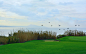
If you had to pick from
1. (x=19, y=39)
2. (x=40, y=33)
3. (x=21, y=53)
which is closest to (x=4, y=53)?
(x=21, y=53)

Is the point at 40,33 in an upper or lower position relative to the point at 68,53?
upper

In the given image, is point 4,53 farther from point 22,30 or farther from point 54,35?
point 54,35

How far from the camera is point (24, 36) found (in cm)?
Answer: 1256

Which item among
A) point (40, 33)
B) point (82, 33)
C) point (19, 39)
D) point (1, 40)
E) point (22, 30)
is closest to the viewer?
point (1, 40)

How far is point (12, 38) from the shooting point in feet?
37.2

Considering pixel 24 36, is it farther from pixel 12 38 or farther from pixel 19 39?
pixel 12 38

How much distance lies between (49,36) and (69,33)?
447 cm

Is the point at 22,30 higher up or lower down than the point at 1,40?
higher up

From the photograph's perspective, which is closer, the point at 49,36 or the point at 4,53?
the point at 4,53

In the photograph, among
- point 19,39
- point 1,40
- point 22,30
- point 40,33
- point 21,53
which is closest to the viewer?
point 21,53

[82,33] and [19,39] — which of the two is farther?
[82,33]

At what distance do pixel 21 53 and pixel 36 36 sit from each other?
26.5 feet

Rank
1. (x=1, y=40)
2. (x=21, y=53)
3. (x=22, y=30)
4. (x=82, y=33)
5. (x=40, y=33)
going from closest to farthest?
(x=21, y=53)
(x=1, y=40)
(x=22, y=30)
(x=40, y=33)
(x=82, y=33)

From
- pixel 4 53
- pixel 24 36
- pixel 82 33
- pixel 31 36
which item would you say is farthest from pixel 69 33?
pixel 4 53
